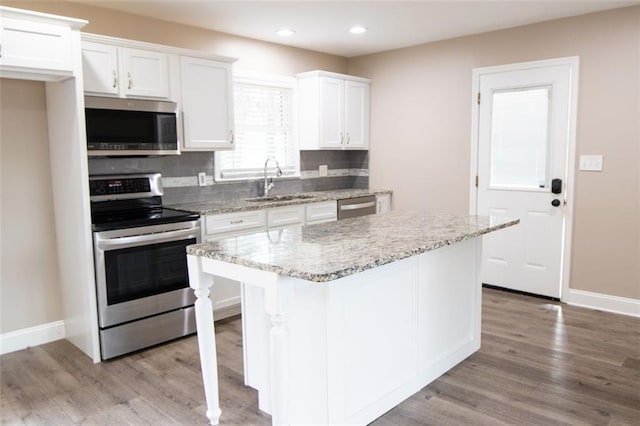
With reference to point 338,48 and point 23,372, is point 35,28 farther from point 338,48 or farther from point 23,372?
point 338,48

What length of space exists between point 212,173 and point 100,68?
139 cm

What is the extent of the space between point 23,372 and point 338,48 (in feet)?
13.3

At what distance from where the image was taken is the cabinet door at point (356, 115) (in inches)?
209

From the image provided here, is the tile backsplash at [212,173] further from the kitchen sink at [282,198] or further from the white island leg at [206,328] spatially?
the white island leg at [206,328]

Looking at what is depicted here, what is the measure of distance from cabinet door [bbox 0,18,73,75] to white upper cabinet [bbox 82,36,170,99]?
29 centimetres

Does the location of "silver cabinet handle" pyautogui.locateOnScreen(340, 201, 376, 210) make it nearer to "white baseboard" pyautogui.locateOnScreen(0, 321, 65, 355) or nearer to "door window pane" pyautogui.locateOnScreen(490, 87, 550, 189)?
"door window pane" pyautogui.locateOnScreen(490, 87, 550, 189)

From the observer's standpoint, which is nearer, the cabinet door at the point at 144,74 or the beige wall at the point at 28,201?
the beige wall at the point at 28,201

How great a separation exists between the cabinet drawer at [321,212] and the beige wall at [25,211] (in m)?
2.09

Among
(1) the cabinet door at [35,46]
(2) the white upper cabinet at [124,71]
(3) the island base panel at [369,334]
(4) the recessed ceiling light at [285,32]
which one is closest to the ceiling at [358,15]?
(4) the recessed ceiling light at [285,32]

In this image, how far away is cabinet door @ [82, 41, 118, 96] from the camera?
3.25 meters

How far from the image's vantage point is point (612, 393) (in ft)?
8.74

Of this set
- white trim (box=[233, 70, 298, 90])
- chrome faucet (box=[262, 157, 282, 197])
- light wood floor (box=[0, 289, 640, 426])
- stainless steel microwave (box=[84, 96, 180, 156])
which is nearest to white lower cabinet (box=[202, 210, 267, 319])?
light wood floor (box=[0, 289, 640, 426])

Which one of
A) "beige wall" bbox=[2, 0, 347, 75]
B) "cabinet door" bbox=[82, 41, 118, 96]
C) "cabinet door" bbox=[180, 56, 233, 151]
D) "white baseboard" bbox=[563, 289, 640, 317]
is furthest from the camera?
"white baseboard" bbox=[563, 289, 640, 317]

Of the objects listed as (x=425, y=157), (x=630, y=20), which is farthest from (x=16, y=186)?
(x=630, y=20)
